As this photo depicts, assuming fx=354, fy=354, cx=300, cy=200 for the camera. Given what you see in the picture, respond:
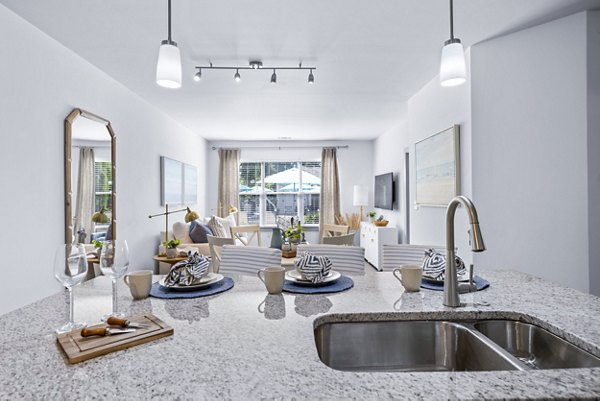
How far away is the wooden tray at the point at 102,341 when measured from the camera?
806 millimetres

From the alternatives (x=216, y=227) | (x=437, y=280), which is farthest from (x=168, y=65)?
(x=216, y=227)

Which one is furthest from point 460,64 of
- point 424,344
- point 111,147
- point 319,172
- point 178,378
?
point 319,172

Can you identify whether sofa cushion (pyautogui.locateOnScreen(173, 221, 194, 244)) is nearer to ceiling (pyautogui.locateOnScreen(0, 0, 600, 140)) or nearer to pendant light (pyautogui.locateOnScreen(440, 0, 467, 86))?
ceiling (pyautogui.locateOnScreen(0, 0, 600, 140))

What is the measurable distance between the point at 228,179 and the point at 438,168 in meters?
4.83

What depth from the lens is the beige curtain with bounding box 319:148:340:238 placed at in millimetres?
7305

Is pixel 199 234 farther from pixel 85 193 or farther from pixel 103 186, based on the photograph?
pixel 85 193

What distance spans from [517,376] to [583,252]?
2310mm

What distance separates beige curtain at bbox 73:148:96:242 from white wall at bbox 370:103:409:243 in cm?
374

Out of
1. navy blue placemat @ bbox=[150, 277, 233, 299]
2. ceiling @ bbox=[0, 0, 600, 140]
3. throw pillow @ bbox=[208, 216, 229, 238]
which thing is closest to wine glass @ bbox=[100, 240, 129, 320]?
navy blue placemat @ bbox=[150, 277, 233, 299]

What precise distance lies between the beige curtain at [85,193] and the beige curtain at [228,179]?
4.22m

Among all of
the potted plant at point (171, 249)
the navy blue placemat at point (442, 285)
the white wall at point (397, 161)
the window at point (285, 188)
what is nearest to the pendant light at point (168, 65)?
the navy blue placemat at point (442, 285)

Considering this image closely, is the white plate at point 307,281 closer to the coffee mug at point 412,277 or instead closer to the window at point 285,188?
the coffee mug at point 412,277

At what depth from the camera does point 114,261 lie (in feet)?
3.59

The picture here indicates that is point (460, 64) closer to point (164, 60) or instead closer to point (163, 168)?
point (164, 60)
